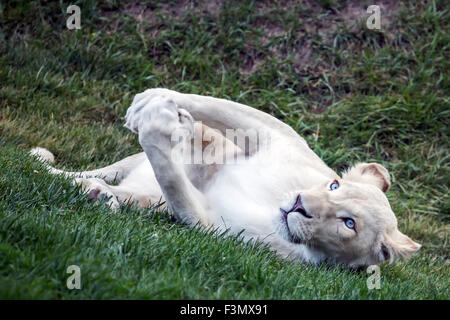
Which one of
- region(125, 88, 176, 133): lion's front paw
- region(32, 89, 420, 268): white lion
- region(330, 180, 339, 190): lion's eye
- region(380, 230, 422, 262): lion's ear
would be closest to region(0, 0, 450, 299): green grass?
region(380, 230, 422, 262): lion's ear

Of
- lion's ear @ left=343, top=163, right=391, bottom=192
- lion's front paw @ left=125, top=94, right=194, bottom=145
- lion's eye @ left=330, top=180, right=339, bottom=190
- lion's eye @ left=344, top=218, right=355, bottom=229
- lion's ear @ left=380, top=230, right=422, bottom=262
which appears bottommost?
lion's ear @ left=380, top=230, right=422, bottom=262

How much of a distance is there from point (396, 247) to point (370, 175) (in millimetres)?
572

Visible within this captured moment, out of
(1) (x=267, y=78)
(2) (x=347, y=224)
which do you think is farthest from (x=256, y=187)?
(1) (x=267, y=78)

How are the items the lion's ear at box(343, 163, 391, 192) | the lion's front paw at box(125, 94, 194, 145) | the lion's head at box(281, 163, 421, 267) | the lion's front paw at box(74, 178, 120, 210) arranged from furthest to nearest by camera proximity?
the lion's ear at box(343, 163, 391, 192), the lion's front paw at box(74, 178, 120, 210), the lion's head at box(281, 163, 421, 267), the lion's front paw at box(125, 94, 194, 145)

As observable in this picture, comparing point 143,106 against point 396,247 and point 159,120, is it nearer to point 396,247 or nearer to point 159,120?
point 159,120

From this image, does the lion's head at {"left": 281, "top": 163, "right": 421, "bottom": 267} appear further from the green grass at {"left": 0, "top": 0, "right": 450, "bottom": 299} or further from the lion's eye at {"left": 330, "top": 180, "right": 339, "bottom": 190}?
the green grass at {"left": 0, "top": 0, "right": 450, "bottom": 299}

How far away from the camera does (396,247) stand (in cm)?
422

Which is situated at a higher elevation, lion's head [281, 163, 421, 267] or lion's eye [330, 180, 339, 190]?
lion's eye [330, 180, 339, 190]

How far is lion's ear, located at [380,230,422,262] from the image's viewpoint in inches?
165

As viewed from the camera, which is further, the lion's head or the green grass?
the green grass

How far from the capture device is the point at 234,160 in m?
Result: 4.65
